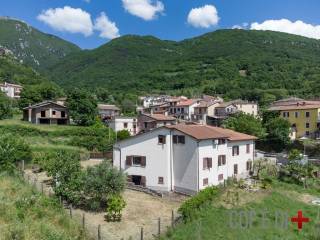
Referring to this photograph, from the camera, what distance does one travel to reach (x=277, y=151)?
67.9 m

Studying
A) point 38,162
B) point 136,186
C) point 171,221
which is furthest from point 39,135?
point 171,221

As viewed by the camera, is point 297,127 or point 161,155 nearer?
point 161,155

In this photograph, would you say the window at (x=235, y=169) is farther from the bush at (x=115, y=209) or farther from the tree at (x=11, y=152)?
the tree at (x=11, y=152)

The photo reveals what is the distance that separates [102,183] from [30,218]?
11.1m

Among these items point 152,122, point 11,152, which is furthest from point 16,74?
point 11,152

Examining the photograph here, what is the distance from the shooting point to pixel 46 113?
75125mm

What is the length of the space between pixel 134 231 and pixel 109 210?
116 inches

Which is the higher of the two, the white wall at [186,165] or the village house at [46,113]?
the village house at [46,113]

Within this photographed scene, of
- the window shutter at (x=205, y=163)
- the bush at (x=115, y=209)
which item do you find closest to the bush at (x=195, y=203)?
the window shutter at (x=205, y=163)

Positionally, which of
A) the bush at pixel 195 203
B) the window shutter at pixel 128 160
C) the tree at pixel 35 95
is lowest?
the bush at pixel 195 203

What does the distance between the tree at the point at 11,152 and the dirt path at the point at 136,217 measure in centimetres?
381

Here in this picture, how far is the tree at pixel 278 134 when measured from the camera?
2655 inches

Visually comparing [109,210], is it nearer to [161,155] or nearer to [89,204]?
[89,204]

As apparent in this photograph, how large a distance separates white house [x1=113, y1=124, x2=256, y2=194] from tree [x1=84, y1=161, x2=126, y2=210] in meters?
8.04
